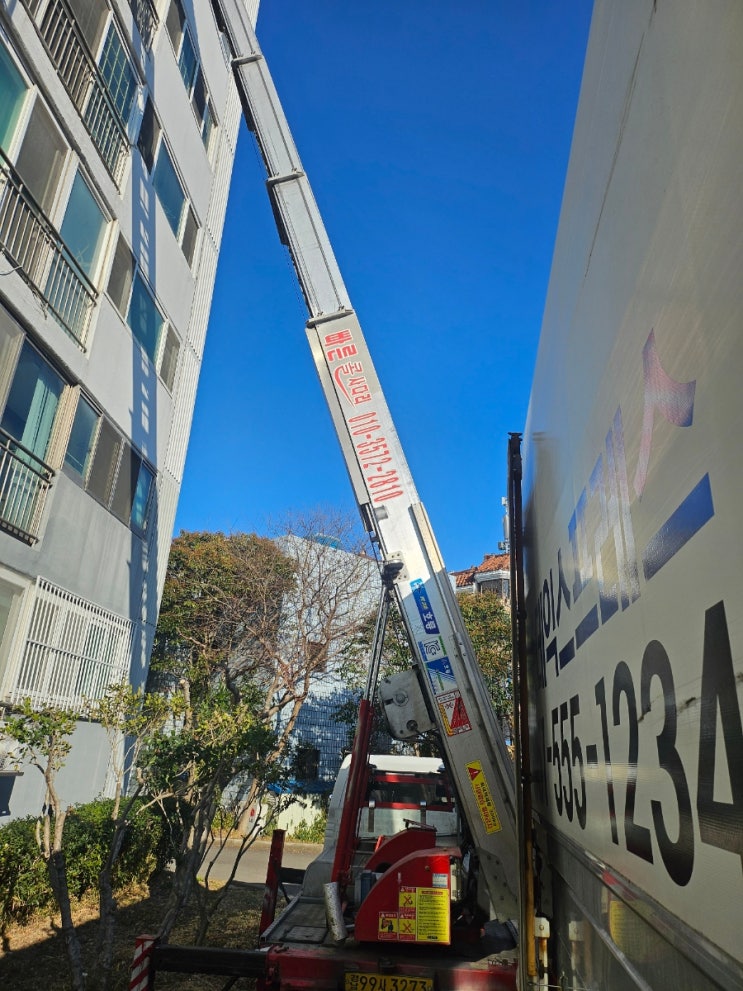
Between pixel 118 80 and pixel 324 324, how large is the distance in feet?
14.5

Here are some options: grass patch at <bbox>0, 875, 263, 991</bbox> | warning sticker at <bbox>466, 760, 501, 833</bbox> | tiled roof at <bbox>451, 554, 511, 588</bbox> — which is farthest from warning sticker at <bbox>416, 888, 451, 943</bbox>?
tiled roof at <bbox>451, 554, 511, 588</bbox>

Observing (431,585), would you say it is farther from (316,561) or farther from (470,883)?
(316,561)

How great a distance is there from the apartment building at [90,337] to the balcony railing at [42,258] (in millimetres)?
20

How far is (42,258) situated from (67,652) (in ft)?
13.9

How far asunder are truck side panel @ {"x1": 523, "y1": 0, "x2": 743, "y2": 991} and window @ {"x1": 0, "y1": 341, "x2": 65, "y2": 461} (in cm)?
568

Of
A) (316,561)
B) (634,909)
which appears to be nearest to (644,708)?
(634,909)

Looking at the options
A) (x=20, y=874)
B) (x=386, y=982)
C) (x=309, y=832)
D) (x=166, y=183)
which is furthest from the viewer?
(x=309, y=832)

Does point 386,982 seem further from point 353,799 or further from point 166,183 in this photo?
point 166,183

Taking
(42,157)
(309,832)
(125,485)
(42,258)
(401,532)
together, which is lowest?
(309,832)

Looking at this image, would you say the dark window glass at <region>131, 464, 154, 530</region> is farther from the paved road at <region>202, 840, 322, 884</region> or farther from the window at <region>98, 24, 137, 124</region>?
the paved road at <region>202, 840, 322, 884</region>

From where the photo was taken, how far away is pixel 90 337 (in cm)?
782

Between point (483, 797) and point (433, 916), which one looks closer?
point (433, 916)

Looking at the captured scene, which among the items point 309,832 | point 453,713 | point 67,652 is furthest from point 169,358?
point 309,832

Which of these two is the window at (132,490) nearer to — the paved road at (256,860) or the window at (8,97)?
the window at (8,97)
